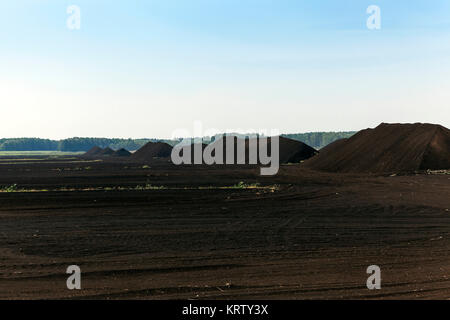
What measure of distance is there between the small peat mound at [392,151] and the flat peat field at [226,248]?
2690 centimetres

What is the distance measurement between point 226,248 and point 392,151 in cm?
4681

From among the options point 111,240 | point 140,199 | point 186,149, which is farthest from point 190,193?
point 186,149

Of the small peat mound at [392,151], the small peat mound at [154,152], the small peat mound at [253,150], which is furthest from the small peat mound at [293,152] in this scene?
the small peat mound at [154,152]

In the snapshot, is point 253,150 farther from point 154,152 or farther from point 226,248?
point 226,248

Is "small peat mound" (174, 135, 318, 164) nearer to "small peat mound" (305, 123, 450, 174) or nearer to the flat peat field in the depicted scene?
"small peat mound" (305, 123, 450, 174)

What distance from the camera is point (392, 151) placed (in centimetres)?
5478

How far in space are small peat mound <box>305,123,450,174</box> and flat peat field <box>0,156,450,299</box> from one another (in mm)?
26901

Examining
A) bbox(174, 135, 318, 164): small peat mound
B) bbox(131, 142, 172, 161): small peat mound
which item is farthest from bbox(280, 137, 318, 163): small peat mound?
bbox(131, 142, 172, 161): small peat mound

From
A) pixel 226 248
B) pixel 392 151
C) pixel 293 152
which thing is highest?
pixel 392 151

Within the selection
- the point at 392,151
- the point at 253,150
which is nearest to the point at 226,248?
the point at 392,151

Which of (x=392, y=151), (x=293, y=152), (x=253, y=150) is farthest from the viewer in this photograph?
(x=253, y=150)

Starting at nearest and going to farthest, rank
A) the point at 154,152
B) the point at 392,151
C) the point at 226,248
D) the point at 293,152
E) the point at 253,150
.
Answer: the point at 226,248 → the point at 392,151 → the point at 293,152 → the point at 253,150 → the point at 154,152
